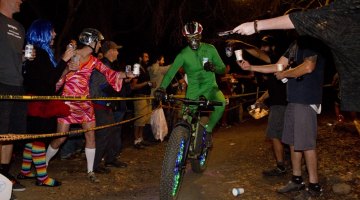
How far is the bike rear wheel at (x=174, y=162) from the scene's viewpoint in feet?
14.3

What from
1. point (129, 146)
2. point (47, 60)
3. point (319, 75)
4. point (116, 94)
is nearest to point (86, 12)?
point (129, 146)

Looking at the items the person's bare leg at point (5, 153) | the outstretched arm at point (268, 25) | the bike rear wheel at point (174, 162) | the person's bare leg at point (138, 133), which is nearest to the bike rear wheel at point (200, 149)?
the bike rear wheel at point (174, 162)

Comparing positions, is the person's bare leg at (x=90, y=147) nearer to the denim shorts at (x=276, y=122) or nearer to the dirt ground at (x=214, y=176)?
the dirt ground at (x=214, y=176)

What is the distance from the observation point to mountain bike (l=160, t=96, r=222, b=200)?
14.3ft

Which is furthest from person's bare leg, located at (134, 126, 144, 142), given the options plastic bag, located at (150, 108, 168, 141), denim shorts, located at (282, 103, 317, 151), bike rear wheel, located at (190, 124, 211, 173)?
denim shorts, located at (282, 103, 317, 151)

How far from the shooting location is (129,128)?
12.9m

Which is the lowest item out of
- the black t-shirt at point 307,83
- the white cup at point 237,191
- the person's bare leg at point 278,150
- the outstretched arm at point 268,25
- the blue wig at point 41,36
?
the white cup at point 237,191

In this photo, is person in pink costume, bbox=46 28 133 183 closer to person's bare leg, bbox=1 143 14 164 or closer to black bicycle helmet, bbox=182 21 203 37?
person's bare leg, bbox=1 143 14 164

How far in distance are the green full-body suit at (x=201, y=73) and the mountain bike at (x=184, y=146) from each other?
0.30 m

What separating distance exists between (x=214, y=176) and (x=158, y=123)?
130 inches

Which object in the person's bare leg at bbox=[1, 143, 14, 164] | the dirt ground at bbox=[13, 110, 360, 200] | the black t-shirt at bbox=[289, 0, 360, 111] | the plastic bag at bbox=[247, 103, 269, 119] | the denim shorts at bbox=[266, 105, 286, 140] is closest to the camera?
the black t-shirt at bbox=[289, 0, 360, 111]

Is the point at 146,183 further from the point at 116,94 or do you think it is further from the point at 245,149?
the point at 245,149

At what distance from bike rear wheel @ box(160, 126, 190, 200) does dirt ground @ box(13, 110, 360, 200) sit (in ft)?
2.17

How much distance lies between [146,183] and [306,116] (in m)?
2.57
